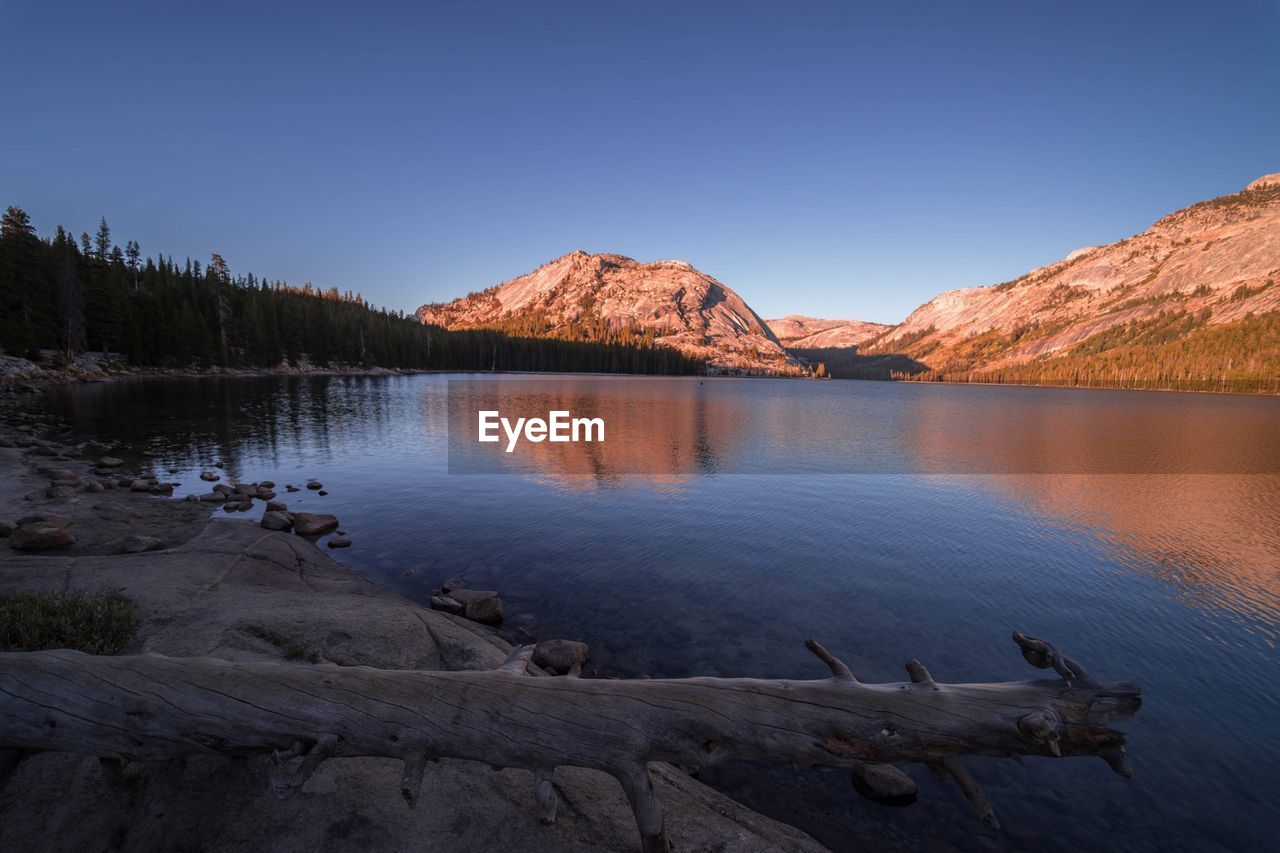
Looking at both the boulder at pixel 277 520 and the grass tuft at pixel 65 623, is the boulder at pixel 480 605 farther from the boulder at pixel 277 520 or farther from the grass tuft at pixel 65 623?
the boulder at pixel 277 520

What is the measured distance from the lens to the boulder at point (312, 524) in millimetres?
Result: 22094

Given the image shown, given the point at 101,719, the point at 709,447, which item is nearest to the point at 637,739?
the point at 101,719

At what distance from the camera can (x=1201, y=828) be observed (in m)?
9.22

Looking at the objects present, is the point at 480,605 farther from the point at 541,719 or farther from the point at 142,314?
the point at 142,314

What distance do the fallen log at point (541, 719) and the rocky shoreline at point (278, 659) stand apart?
86 centimetres

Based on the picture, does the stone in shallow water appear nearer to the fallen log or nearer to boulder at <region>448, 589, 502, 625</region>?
boulder at <region>448, 589, 502, 625</region>

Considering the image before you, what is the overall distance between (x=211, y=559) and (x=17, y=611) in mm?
7359

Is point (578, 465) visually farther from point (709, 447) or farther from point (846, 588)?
point (846, 588)

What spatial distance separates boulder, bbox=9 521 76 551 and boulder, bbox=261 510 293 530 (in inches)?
226

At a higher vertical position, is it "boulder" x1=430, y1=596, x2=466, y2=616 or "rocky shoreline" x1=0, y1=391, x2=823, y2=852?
"rocky shoreline" x1=0, y1=391, x2=823, y2=852

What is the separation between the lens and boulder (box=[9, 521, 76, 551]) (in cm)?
1555

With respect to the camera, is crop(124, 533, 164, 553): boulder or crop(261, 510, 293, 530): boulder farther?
crop(261, 510, 293, 530): boulder

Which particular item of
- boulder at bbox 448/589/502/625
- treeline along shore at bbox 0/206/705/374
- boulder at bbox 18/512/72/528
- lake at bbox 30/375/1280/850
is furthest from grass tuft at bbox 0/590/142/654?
treeline along shore at bbox 0/206/705/374

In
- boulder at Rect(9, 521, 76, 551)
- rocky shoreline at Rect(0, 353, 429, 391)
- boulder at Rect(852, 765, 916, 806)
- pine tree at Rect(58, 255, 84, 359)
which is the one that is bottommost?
boulder at Rect(852, 765, 916, 806)
